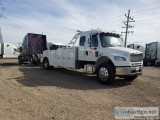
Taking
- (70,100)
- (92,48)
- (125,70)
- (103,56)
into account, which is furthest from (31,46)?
(70,100)

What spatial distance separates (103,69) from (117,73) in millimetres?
766

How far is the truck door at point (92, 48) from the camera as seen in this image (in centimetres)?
1341

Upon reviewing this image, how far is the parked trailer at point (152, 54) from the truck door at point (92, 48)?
21.1m

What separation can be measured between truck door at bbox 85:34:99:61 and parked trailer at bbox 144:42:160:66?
69.3 feet

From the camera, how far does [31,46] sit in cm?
2550

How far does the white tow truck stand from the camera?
1202 centimetres

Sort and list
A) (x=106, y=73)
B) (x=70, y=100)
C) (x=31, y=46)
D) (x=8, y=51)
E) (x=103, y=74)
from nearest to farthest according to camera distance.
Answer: (x=70, y=100)
(x=106, y=73)
(x=103, y=74)
(x=31, y=46)
(x=8, y=51)

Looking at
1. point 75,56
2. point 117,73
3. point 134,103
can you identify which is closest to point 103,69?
point 117,73

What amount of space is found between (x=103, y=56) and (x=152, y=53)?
2307cm

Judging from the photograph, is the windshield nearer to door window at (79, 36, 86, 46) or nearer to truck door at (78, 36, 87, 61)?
truck door at (78, 36, 87, 61)

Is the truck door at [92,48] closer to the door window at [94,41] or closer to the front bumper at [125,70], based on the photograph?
the door window at [94,41]

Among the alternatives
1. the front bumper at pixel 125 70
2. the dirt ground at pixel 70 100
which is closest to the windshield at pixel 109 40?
the front bumper at pixel 125 70

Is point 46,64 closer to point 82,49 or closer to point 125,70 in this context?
point 82,49

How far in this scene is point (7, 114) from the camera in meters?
6.87
